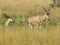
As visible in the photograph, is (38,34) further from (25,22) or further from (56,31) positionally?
(25,22)

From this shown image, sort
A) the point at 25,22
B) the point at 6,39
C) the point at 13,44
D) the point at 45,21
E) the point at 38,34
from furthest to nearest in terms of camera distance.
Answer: the point at 25,22 → the point at 45,21 → the point at 38,34 → the point at 6,39 → the point at 13,44

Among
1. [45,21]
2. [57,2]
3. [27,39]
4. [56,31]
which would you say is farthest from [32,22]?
[57,2]

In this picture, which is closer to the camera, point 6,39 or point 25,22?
point 6,39

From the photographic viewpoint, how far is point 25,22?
45.4 feet

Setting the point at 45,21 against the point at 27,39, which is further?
the point at 45,21

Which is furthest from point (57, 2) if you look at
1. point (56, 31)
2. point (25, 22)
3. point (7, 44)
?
point (7, 44)

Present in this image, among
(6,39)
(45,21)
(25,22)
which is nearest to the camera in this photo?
(6,39)

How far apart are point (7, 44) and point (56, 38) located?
139 centimetres

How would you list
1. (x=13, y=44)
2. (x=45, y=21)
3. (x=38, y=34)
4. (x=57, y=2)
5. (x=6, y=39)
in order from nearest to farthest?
(x=13, y=44)
(x=6, y=39)
(x=38, y=34)
(x=45, y=21)
(x=57, y=2)

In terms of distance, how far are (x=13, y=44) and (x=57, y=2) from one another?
14.0 meters

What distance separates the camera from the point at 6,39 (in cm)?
771

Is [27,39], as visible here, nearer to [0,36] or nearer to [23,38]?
[23,38]

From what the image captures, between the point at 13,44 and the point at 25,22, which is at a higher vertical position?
the point at 13,44

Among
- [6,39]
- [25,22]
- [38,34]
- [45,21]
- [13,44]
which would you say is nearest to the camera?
[13,44]
